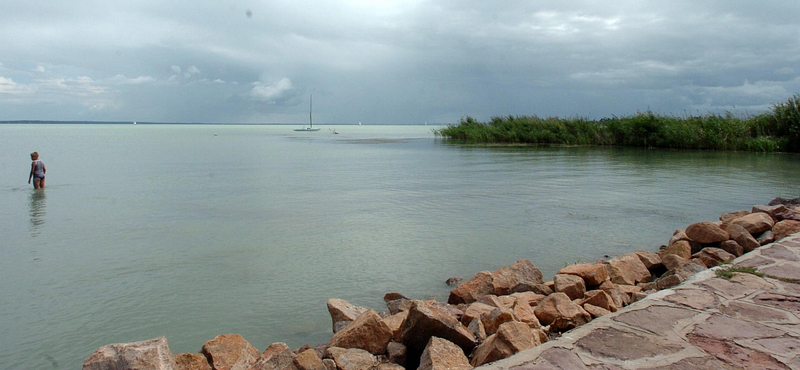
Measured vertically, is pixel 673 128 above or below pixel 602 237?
above

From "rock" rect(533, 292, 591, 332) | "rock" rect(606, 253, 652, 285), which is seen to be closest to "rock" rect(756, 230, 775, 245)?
"rock" rect(606, 253, 652, 285)

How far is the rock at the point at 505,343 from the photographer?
370 cm

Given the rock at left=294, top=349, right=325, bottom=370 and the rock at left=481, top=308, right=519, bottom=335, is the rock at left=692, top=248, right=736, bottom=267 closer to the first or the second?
the rock at left=481, top=308, right=519, bottom=335

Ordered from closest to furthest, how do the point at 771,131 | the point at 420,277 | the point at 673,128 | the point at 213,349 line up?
1. the point at 213,349
2. the point at 420,277
3. the point at 771,131
4. the point at 673,128

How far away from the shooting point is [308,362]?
378cm

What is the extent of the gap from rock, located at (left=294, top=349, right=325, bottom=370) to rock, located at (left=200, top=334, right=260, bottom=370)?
60 cm

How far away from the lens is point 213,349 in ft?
14.7

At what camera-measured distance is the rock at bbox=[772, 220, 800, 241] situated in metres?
7.59

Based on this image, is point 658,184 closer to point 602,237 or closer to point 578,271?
point 602,237

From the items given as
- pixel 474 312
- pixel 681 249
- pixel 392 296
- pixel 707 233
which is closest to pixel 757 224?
pixel 707 233

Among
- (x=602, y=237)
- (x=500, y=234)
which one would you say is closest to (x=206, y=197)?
(x=500, y=234)

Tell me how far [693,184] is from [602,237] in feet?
28.5

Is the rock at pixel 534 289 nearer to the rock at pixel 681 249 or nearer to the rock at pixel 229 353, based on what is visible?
the rock at pixel 681 249

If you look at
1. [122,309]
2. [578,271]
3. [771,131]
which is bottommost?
[122,309]
